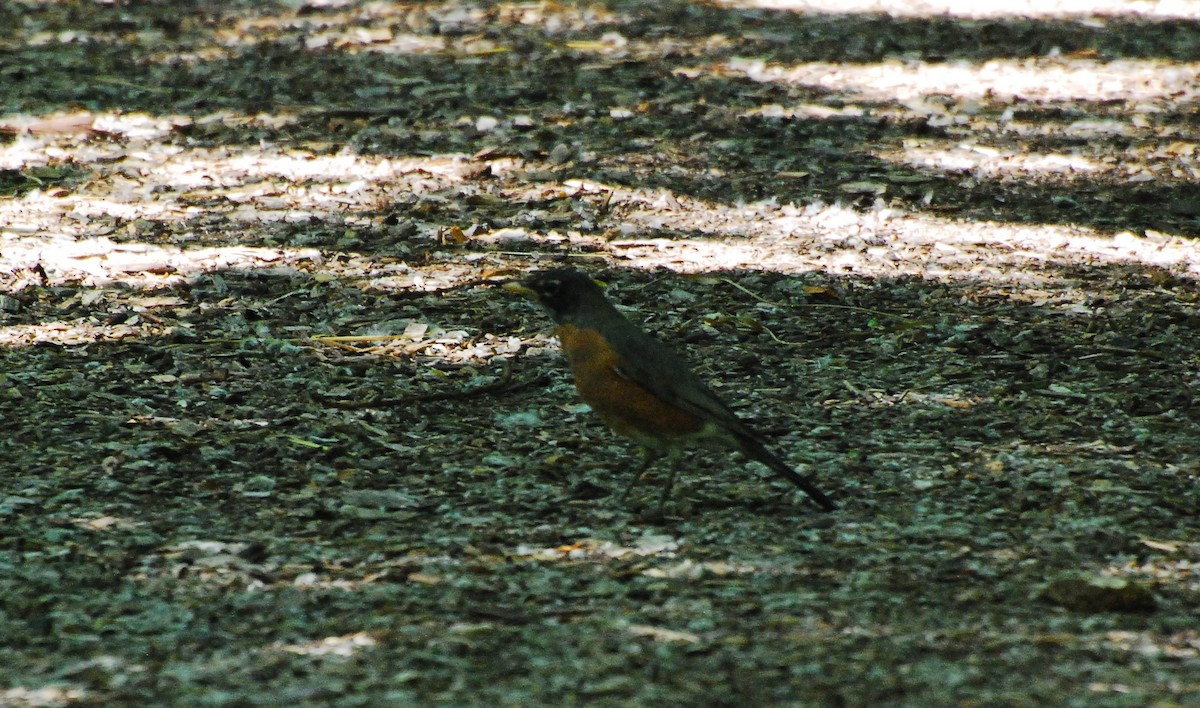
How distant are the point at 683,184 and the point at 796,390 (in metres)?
2.59

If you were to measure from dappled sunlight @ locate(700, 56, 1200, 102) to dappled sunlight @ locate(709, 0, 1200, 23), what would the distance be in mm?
1486

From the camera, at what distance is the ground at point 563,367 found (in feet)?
12.6

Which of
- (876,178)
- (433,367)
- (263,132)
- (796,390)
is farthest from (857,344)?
(263,132)

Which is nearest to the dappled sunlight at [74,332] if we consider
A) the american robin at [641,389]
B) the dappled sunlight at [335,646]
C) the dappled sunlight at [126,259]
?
the dappled sunlight at [126,259]

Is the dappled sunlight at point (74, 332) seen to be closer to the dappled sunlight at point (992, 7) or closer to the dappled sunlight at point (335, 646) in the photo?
the dappled sunlight at point (335, 646)

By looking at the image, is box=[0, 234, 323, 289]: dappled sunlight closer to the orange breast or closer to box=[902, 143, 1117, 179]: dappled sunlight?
the orange breast

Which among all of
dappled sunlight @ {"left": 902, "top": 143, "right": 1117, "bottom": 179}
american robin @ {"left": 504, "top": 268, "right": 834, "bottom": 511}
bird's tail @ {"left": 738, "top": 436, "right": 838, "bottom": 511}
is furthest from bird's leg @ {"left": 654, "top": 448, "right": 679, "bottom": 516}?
dappled sunlight @ {"left": 902, "top": 143, "right": 1117, "bottom": 179}

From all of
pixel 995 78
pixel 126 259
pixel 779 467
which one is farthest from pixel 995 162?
pixel 126 259

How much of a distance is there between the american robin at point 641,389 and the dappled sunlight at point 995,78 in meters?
5.51

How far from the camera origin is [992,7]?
40.8 ft

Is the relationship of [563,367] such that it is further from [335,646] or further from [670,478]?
[335,646]

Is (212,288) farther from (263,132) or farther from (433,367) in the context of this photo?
(263,132)

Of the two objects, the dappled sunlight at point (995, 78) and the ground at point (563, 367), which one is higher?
the dappled sunlight at point (995, 78)

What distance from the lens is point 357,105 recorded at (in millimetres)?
9461
